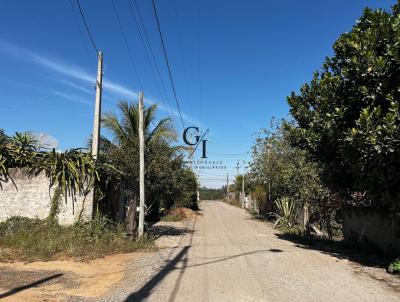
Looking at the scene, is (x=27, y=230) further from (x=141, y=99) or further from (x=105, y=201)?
(x=141, y=99)

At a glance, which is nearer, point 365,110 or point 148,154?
point 365,110

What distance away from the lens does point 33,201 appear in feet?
44.0

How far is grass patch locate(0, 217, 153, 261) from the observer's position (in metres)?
11.1

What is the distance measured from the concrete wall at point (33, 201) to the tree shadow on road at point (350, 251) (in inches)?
301

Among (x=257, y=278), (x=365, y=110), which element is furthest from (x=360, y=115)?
(x=257, y=278)

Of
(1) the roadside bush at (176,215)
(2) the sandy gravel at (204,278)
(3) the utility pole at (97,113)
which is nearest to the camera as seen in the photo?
(2) the sandy gravel at (204,278)

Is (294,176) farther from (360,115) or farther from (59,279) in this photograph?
(59,279)

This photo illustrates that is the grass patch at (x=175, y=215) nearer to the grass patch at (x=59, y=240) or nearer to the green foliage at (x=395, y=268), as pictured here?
the grass patch at (x=59, y=240)

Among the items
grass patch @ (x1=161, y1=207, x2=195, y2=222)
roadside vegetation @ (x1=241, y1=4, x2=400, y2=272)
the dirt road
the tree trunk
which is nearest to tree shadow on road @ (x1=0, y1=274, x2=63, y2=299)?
the dirt road

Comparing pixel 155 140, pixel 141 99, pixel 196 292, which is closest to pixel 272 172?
pixel 155 140

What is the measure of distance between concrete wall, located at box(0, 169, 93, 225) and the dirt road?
3283 millimetres

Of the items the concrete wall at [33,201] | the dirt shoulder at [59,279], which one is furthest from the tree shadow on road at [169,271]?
the concrete wall at [33,201]

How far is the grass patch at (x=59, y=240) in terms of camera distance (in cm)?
1112

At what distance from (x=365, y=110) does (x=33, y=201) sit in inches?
394
